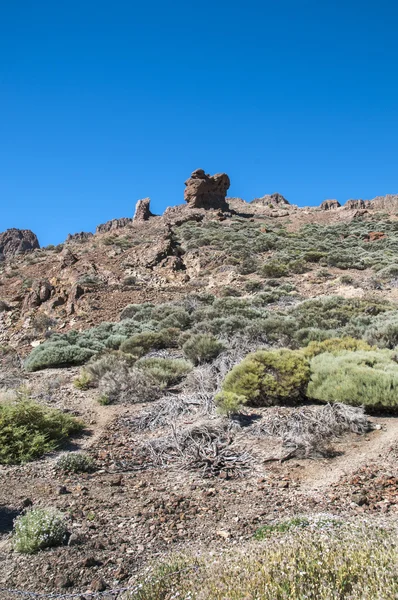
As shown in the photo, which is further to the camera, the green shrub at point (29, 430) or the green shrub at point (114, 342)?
the green shrub at point (114, 342)

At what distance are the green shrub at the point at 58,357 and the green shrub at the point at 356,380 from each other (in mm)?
6512

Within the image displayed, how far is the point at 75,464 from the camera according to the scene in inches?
196

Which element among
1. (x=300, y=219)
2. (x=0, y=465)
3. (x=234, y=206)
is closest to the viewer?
(x=0, y=465)

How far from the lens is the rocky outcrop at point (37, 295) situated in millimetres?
18342

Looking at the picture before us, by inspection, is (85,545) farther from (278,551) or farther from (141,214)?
(141,214)

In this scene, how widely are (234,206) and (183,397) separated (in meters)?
51.8

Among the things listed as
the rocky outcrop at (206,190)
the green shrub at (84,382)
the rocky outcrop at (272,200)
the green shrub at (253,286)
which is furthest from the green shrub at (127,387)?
the rocky outcrop at (272,200)

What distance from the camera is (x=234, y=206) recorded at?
2215 inches

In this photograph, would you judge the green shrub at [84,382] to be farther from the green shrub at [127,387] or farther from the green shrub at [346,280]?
the green shrub at [346,280]

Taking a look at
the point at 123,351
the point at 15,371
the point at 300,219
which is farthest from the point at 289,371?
the point at 300,219

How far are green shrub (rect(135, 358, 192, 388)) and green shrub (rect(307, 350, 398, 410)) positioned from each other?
9.37 feet

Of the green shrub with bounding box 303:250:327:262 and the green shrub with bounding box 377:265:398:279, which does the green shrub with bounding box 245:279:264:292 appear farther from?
the green shrub with bounding box 303:250:327:262

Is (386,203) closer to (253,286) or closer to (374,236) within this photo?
(374,236)

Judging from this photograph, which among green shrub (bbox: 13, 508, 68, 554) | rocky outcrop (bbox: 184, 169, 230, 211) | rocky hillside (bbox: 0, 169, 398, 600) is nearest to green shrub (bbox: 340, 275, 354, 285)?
rocky hillside (bbox: 0, 169, 398, 600)
